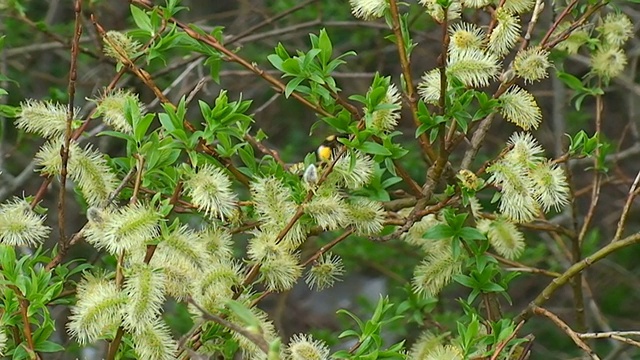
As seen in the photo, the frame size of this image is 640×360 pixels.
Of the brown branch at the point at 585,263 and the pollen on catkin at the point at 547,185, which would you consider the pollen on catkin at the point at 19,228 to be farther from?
the brown branch at the point at 585,263

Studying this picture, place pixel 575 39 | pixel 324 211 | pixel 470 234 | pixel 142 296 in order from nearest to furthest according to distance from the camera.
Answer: pixel 142 296
pixel 324 211
pixel 470 234
pixel 575 39

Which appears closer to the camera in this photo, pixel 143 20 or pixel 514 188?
pixel 514 188

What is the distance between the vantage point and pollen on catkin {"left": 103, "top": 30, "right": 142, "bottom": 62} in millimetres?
2305

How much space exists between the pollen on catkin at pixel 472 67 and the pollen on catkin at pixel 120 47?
772 mm

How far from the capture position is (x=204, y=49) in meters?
2.43

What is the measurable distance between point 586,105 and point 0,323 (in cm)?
449

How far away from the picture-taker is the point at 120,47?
234 cm

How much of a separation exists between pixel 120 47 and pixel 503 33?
91 cm

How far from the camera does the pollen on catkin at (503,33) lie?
7.39 feet

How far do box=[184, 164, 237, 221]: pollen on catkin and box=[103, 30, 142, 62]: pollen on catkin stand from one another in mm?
405

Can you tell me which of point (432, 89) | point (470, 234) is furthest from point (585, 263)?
point (432, 89)

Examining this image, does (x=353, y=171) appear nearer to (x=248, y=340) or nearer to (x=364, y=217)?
(x=364, y=217)

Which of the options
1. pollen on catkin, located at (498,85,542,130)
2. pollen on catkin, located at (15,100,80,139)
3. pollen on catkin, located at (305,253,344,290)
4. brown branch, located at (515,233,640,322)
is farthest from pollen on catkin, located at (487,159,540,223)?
pollen on catkin, located at (15,100,80,139)

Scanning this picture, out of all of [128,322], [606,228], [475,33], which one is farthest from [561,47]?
[606,228]
